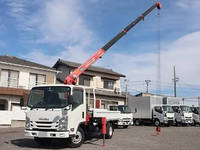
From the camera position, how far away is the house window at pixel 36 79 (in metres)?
27.8

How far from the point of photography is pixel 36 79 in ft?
92.2

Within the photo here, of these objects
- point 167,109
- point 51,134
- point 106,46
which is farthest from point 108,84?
point 51,134

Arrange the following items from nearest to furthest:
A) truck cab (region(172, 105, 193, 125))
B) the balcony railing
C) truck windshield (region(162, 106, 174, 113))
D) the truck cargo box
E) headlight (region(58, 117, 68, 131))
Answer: headlight (region(58, 117, 68, 131)) < truck windshield (region(162, 106, 174, 113)) < the balcony railing < truck cab (region(172, 105, 193, 125)) < the truck cargo box

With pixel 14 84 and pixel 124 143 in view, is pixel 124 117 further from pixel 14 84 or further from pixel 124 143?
pixel 14 84

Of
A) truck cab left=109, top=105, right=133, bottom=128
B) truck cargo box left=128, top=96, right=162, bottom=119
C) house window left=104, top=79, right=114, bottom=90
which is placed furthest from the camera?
house window left=104, top=79, right=114, bottom=90

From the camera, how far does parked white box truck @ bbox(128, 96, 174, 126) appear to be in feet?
83.7

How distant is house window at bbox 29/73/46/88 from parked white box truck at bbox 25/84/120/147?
17.2 m

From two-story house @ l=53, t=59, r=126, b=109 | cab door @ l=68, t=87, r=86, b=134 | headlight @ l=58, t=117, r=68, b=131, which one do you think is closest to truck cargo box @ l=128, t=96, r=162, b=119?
two-story house @ l=53, t=59, r=126, b=109

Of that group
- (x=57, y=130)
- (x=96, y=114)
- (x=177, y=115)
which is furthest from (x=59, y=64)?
(x=57, y=130)

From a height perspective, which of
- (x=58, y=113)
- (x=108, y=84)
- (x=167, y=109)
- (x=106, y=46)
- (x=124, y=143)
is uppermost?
(x=106, y=46)

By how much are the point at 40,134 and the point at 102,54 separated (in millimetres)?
8800

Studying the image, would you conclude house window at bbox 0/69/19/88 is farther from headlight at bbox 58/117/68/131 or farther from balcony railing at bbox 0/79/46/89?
headlight at bbox 58/117/68/131

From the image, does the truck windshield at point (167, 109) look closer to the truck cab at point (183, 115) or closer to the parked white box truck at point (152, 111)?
the parked white box truck at point (152, 111)

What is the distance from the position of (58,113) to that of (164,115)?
17.9m
